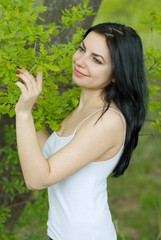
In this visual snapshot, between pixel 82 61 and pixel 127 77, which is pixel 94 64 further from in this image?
pixel 127 77

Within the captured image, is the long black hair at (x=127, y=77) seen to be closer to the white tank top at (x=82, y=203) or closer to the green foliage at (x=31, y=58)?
the white tank top at (x=82, y=203)

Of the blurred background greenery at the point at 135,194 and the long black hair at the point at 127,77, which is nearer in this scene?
the long black hair at the point at 127,77

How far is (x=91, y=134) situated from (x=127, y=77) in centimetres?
41

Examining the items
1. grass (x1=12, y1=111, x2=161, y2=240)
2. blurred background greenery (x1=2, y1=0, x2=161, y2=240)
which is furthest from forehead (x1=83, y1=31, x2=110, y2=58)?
grass (x1=12, y1=111, x2=161, y2=240)

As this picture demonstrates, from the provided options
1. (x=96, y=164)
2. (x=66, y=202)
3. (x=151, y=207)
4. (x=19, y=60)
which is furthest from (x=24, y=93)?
(x=151, y=207)

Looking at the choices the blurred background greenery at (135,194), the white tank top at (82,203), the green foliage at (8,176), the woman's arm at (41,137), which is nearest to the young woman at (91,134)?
the white tank top at (82,203)

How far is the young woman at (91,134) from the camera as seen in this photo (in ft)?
6.24

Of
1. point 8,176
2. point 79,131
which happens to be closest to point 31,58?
point 79,131

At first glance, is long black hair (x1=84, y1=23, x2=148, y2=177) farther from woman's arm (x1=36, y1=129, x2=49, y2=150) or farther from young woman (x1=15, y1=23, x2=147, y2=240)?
woman's arm (x1=36, y1=129, x2=49, y2=150)

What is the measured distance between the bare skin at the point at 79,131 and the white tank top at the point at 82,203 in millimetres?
93

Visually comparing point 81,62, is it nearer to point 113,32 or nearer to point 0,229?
point 113,32

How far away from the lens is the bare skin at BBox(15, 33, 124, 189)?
74.1 inches

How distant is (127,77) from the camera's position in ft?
6.93

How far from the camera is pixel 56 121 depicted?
8.04ft
